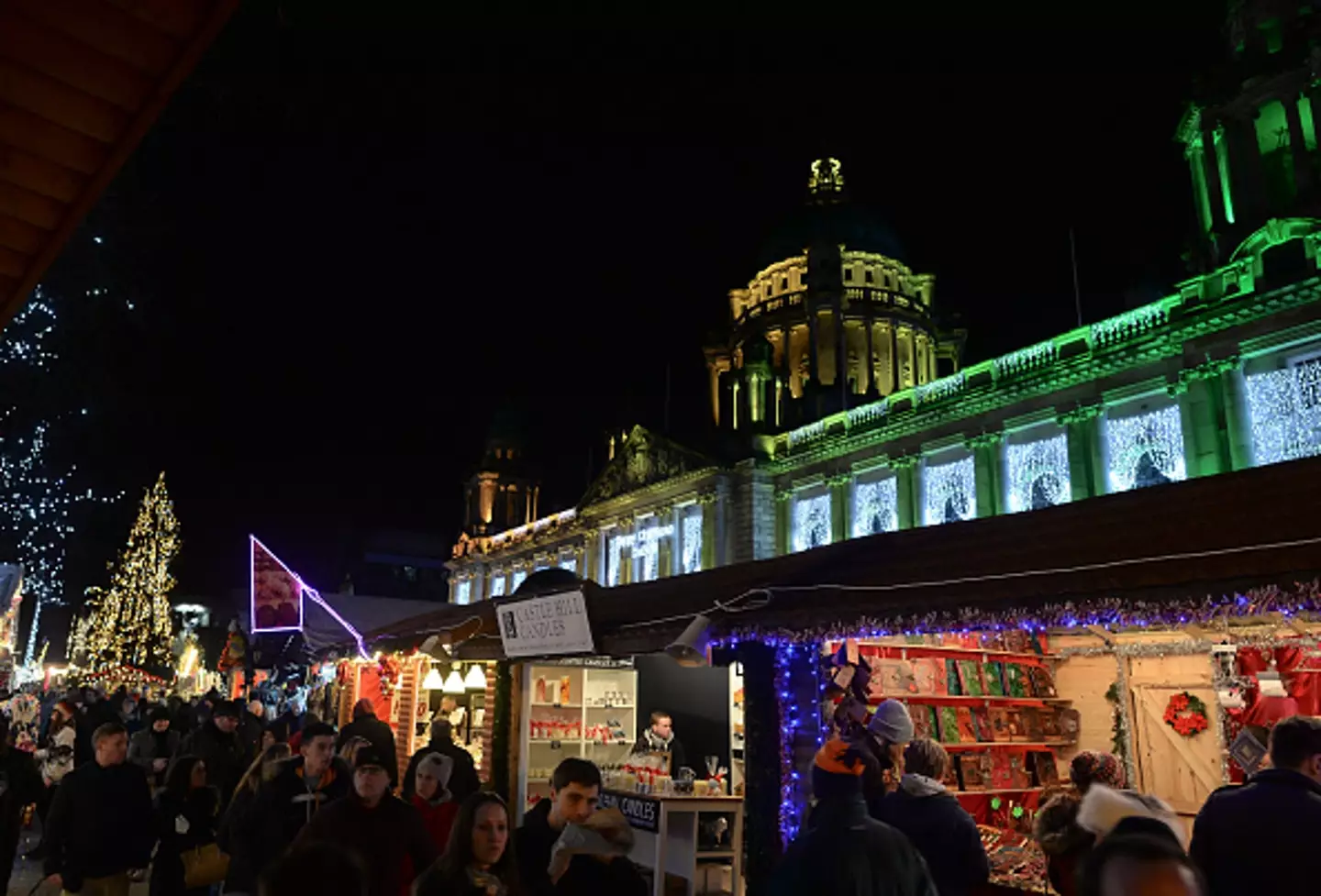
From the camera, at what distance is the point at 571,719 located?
12766mm

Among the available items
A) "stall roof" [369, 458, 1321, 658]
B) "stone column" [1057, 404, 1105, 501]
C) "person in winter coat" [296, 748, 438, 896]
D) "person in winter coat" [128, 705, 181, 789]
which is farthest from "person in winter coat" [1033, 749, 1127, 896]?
"stone column" [1057, 404, 1105, 501]

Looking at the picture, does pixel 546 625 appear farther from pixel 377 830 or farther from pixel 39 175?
pixel 39 175

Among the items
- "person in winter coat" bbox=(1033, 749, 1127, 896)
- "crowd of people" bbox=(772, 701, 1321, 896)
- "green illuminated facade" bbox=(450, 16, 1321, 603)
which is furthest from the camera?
"green illuminated facade" bbox=(450, 16, 1321, 603)

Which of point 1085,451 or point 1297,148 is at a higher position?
point 1297,148

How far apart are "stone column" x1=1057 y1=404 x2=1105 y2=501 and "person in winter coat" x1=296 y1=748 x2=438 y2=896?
25001 millimetres

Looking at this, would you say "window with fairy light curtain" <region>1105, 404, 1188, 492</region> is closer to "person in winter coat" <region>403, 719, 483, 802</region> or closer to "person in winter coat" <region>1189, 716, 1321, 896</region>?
"person in winter coat" <region>403, 719, 483, 802</region>

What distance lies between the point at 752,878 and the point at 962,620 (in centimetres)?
322

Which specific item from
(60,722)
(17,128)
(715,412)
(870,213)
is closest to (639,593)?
(17,128)

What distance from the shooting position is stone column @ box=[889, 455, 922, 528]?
30.8m

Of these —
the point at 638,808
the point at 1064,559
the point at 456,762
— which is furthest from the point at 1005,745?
the point at 456,762

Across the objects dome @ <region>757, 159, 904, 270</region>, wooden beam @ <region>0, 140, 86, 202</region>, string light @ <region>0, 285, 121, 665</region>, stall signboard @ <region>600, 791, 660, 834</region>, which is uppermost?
dome @ <region>757, 159, 904, 270</region>

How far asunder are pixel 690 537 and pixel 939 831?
113 feet

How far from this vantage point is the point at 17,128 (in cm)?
357

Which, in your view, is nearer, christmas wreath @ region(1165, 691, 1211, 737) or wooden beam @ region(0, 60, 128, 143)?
wooden beam @ region(0, 60, 128, 143)
